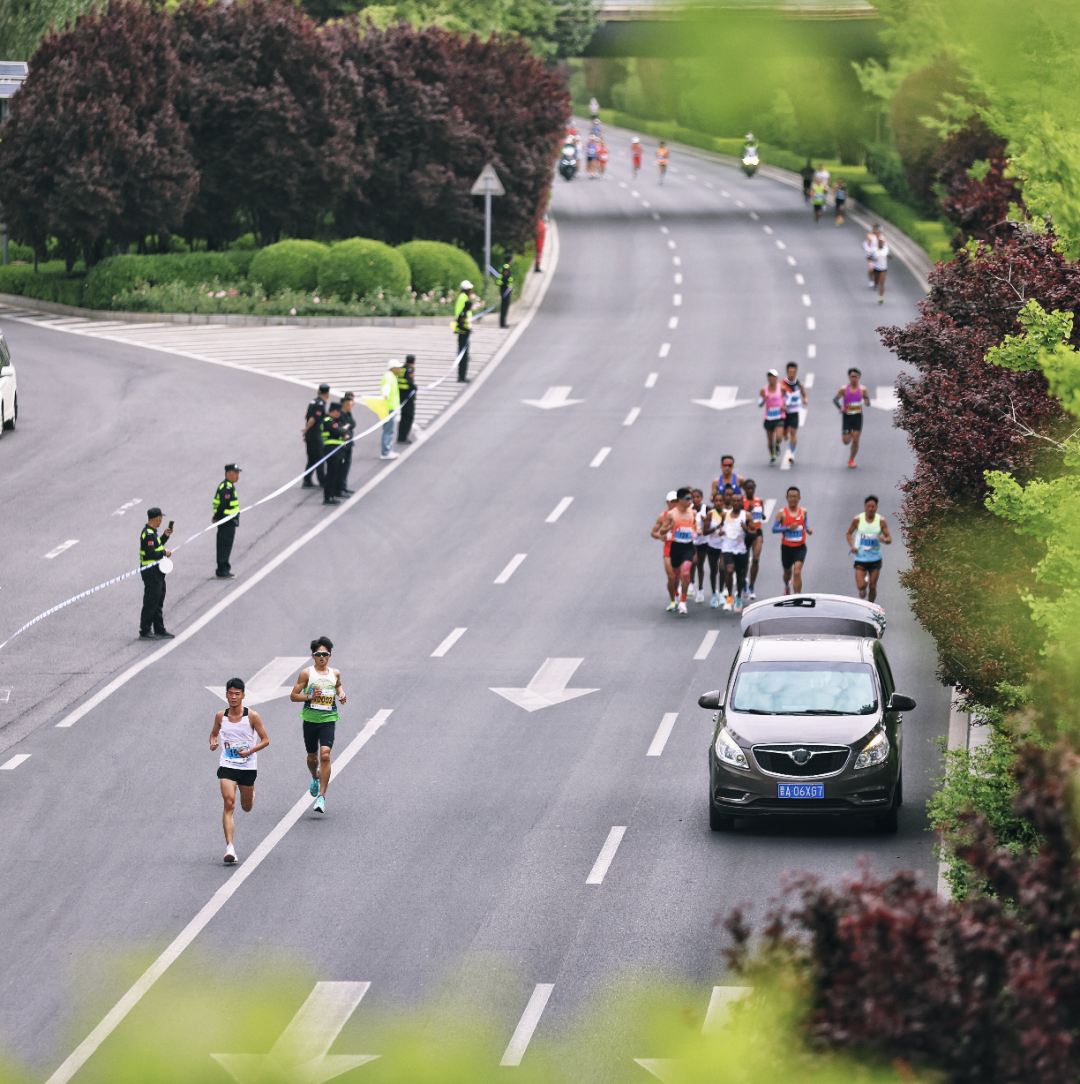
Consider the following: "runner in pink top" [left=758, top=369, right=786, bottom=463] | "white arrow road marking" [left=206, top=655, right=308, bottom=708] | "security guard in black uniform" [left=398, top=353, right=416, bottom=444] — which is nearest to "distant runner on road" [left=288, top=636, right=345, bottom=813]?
"white arrow road marking" [left=206, top=655, right=308, bottom=708]

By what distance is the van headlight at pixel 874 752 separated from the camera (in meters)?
15.5

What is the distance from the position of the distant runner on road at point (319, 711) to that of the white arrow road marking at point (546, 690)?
3.88m

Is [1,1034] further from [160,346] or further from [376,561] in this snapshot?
[160,346]

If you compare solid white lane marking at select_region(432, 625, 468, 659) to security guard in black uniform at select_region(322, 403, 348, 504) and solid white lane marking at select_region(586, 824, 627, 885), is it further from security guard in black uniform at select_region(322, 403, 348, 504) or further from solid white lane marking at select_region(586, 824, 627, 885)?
security guard in black uniform at select_region(322, 403, 348, 504)

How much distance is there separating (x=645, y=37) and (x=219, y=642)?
2029 cm

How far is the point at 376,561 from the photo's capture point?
25969mm

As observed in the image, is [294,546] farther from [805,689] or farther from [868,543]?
[805,689]

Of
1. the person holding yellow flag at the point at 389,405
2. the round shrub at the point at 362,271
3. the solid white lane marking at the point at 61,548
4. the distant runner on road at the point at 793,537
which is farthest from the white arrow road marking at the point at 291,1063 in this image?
the round shrub at the point at 362,271

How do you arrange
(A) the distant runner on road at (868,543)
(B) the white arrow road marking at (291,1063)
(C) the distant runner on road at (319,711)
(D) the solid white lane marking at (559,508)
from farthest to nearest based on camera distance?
(D) the solid white lane marking at (559,508), (A) the distant runner on road at (868,543), (C) the distant runner on road at (319,711), (B) the white arrow road marking at (291,1063)

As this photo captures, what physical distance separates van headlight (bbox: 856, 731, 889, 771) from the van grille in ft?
0.43

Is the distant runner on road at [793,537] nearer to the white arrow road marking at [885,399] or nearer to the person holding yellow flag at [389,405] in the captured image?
the person holding yellow flag at [389,405]

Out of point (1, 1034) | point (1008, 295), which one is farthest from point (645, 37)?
point (1008, 295)

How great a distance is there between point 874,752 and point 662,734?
360 cm

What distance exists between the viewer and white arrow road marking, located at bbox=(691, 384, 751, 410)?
3676 cm
